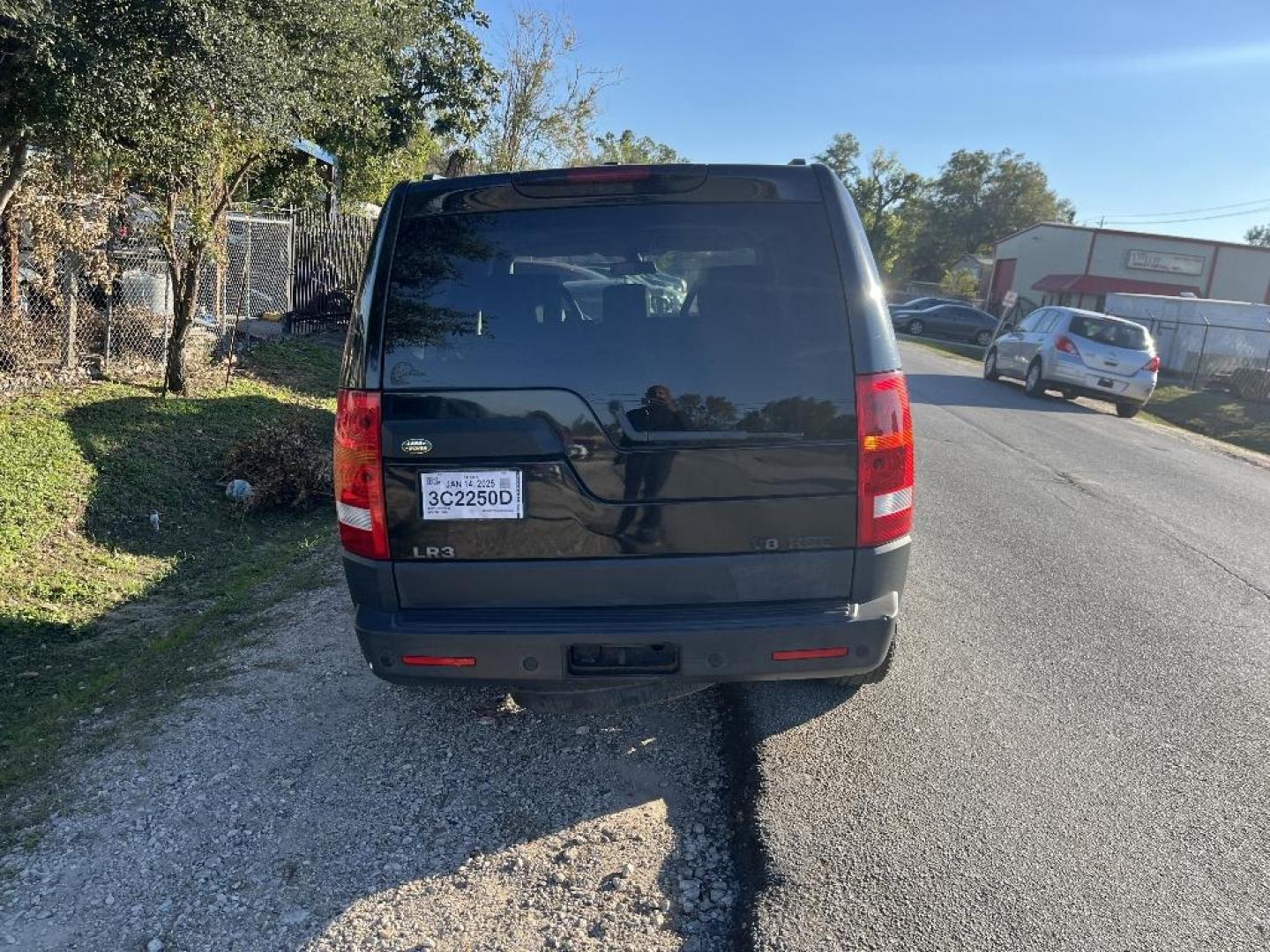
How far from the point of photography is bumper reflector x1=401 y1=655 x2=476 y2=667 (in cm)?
310

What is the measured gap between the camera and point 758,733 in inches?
148

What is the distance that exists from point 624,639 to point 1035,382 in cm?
1561

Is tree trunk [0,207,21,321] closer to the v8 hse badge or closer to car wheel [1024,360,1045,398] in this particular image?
the v8 hse badge

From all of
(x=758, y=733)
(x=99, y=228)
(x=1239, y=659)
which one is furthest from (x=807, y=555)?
(x=99, y=228)

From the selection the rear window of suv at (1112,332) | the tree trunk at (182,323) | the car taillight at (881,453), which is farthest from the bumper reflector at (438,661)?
the rear window of suv at (1112,332)

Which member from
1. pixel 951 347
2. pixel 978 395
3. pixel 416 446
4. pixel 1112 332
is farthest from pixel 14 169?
pixel 951 347

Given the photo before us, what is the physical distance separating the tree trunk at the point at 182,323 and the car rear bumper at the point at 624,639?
24.5 feet

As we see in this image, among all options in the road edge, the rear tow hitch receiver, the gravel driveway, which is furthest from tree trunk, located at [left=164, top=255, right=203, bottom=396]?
the rear tow hitch receiver

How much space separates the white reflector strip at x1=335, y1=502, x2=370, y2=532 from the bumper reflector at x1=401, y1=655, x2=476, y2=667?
0.46 meters

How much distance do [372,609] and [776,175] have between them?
6.62 ft

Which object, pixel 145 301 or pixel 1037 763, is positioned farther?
pixel 145 301

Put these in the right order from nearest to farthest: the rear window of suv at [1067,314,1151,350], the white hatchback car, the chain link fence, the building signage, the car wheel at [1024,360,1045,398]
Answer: the white hatchback car < the rear window of suv at [1067,314,1151,350] < the car wheel at [1024,360,1045,398] < the chain link fence < the building signage

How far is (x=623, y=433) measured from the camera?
2.97 metres

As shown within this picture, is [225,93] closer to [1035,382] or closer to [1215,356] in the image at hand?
[1035,382]
